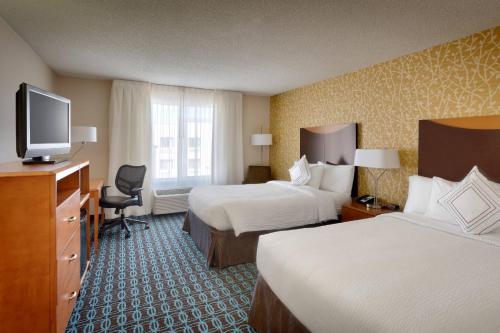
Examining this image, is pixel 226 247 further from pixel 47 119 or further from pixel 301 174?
pixel 47 119

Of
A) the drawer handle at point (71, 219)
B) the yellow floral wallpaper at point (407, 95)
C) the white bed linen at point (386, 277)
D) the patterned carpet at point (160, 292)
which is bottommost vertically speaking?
the patterned carpet at point (160, 292)

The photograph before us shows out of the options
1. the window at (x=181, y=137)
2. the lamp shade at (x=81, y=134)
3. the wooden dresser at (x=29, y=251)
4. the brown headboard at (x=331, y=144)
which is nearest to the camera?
the wooden dresser at (x=29, y=251)

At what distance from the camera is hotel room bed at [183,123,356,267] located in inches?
123

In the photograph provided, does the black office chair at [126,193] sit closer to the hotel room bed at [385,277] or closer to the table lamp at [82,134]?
the table lamp at [82,134]

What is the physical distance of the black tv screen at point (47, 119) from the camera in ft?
6.31

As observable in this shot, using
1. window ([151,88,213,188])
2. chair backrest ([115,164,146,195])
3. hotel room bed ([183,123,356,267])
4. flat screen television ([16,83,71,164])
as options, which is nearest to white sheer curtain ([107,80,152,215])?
window ([151,88,213,188])

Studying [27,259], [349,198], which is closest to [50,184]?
[27,259]

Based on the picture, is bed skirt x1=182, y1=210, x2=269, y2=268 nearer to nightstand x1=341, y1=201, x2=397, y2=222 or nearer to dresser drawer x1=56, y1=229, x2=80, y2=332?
nightstand x1=341, y1=201, x2=397, y2=222

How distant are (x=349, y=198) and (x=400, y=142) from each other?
1.05m

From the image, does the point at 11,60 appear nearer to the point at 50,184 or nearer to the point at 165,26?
the point at 165,26

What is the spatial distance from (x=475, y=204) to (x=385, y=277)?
1.41 metres

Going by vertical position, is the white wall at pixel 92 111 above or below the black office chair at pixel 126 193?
above

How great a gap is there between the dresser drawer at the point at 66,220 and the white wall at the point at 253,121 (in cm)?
436

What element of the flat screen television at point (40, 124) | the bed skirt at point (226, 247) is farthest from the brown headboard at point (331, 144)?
the flat screen television at point (40, 124)
